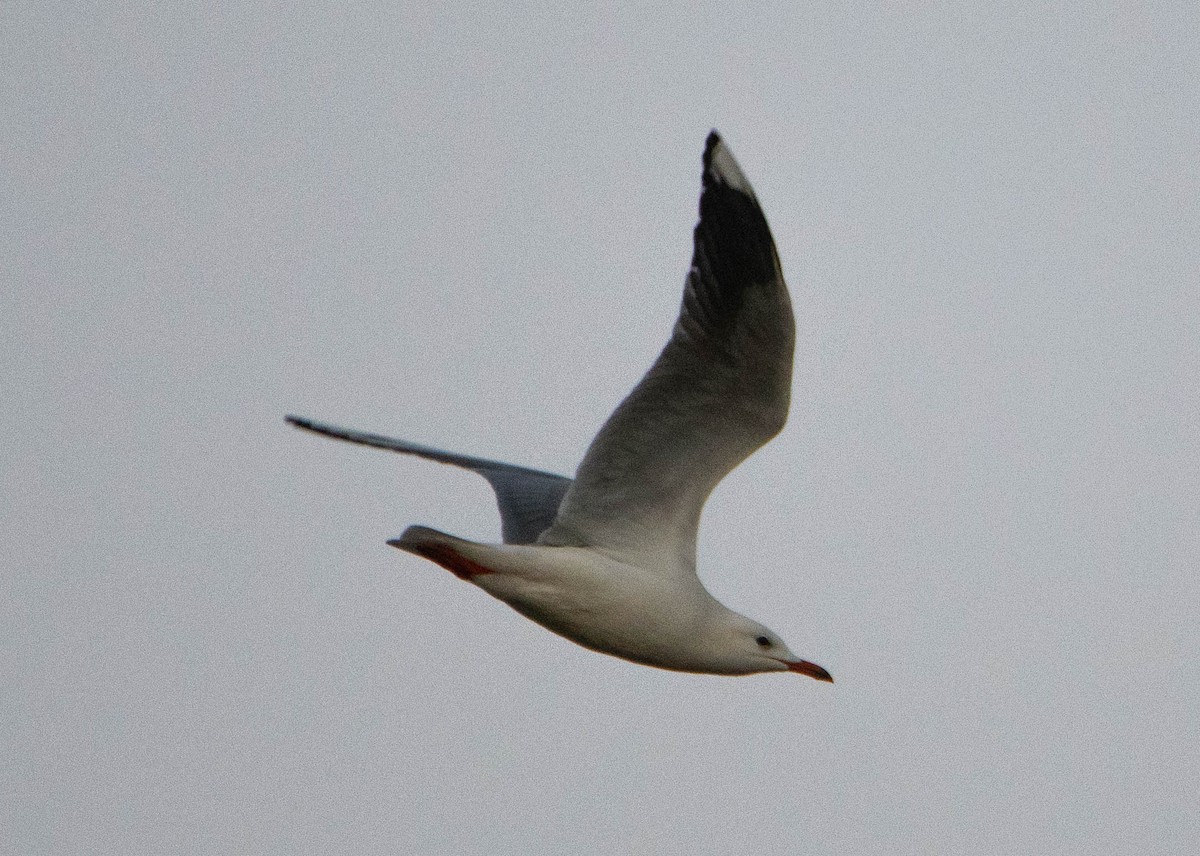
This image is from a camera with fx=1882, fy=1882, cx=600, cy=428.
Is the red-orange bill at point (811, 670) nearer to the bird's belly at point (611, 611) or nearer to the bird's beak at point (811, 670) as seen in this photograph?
the bird's beak at point (811, 670)

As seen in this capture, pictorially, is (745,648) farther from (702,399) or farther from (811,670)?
(702,399)

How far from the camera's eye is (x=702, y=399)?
6422 millimetres

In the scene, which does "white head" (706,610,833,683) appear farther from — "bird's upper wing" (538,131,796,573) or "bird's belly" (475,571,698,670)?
"bird's upper wing" (538,131,796,573)

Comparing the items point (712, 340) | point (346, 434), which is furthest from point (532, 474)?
point (712, 340)

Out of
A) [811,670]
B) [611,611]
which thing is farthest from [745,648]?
[611,611]

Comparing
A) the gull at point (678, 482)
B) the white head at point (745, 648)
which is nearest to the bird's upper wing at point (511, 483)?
the gull at point (678, 482)

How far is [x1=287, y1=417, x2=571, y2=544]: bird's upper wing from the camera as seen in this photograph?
7.59 metres

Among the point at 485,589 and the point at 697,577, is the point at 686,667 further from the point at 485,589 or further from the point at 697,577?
the point at 485,589

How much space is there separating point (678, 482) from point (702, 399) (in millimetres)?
395

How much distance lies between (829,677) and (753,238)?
1.88 meters

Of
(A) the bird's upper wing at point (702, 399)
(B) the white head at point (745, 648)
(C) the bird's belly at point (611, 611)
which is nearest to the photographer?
(A) the bird's upper wing at point (702, 399)

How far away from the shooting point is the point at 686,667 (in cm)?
691

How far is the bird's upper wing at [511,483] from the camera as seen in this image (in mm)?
7590

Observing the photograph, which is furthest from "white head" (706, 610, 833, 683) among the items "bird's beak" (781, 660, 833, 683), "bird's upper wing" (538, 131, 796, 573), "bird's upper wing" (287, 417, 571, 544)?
"bird's upper wing" (287, 417, 571, 544)
